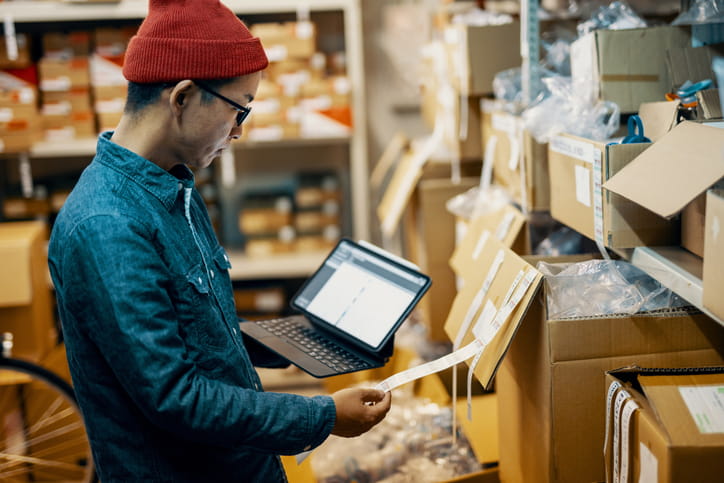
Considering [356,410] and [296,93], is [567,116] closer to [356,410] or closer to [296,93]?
[356,410]

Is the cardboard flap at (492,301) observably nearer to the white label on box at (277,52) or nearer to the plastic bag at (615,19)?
the plastic bag at (615,19)

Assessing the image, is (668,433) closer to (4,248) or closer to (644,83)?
(644,83)

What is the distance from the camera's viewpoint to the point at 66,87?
2854 mm

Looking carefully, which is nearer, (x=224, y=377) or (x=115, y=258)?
(x=115, y=258)

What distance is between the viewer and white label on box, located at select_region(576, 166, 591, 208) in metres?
1.31

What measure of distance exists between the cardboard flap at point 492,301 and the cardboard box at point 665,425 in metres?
0.19

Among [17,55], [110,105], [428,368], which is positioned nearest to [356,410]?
[428,368]

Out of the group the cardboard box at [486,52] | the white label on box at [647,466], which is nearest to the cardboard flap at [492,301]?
the white label on box at [647,466]

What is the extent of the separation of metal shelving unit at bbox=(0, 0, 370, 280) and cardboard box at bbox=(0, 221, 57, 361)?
0.51 metres

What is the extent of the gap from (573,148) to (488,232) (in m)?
0.45

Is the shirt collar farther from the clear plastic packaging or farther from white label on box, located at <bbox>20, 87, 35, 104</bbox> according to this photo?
white label on box, located at <bbox>20, 87, 35, 104</bbox>

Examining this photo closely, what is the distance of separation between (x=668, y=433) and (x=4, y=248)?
7.00 ft

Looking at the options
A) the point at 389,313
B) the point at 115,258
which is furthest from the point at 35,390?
the point at 115,258

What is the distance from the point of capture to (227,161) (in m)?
3.05
